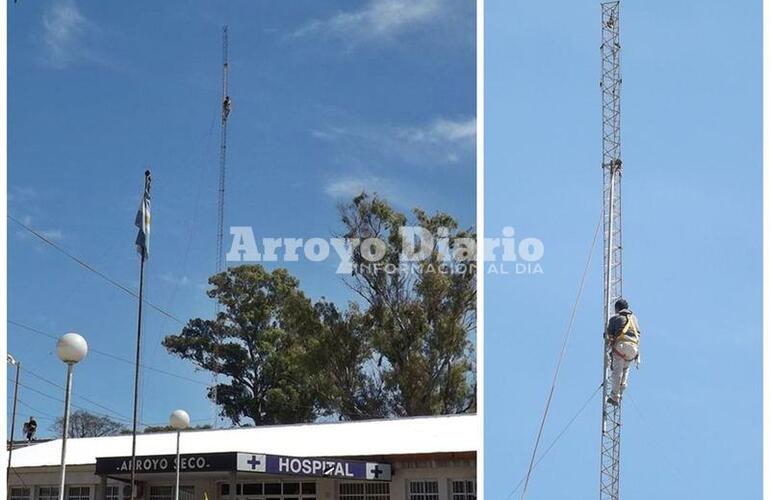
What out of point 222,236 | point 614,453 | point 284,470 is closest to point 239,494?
point 284,470

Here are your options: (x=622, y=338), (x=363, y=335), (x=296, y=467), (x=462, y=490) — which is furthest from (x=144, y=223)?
(x=363, y=335)

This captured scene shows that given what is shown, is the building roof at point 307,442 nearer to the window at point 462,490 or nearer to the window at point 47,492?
the window at point 47,492

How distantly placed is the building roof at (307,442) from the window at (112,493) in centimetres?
55

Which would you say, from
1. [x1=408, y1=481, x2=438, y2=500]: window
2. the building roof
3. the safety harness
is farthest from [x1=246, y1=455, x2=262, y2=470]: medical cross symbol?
the safety harness

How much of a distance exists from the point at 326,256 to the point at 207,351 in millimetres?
4893

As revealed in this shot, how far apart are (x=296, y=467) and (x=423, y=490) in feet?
7.13

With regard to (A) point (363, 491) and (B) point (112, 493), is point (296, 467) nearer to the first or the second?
(A) point (363, 491)

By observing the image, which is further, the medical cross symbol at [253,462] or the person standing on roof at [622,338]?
the medical cross symbol at [253,462]

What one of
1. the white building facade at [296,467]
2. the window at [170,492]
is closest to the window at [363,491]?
the white building facade at [296,467]

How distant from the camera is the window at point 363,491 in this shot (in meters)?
18.0

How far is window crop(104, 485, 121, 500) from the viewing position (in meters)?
19.0

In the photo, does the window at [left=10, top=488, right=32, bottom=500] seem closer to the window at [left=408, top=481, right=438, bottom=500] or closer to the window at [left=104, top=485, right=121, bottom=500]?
the window at [left=104, top=485, right=121, bottom=500]

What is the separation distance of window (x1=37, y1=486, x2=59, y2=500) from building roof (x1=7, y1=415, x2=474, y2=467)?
41cm

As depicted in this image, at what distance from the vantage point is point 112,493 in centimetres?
1914
